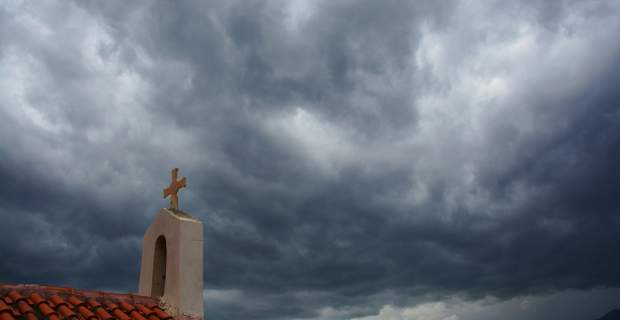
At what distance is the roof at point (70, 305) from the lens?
28.2 ft

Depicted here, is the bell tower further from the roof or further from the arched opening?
the roof

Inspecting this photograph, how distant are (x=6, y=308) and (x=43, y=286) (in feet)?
4.24

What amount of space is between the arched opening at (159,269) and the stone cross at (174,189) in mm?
960

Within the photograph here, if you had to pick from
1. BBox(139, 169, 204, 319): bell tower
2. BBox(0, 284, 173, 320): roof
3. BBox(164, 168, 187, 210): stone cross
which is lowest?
BBox(0, 284, 173, 320): roof

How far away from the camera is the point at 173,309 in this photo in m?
10.8

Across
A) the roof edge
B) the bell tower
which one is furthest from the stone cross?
the roof edge

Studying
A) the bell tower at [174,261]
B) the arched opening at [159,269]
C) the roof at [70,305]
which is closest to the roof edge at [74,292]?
the roof at [70,305]

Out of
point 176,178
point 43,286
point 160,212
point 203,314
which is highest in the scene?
point 176,178

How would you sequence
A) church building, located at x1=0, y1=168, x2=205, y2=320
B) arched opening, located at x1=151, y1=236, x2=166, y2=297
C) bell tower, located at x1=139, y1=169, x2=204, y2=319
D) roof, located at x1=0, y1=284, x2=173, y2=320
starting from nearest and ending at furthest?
1. roof, located at x1=0, y1=284, x2=173, y2=320
2. church building, located at x1=0, y1=168, x2=205, y2=320
3. bell tower, located at x1=139, y1=169, x2=204, y2=319
4. arched opening, located at x1=151, y1=236, x2=166, y2=297

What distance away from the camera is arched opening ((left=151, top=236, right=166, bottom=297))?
40.2 ft

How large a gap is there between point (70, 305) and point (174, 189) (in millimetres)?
4205

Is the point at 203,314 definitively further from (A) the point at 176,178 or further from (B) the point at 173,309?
(A) the point at 176,178

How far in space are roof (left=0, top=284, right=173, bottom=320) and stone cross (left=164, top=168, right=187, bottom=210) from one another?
8.95 ft

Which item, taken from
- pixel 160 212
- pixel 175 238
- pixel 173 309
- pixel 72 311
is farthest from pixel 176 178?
pixel 72 311
